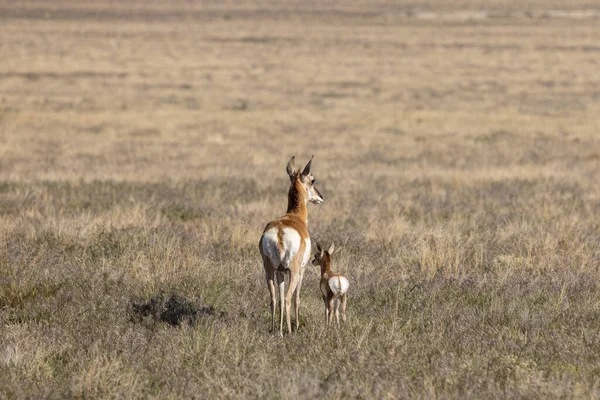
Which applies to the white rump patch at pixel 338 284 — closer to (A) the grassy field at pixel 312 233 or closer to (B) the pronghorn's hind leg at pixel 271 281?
(A) the grassy field at pixel 312 233

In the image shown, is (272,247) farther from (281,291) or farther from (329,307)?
(329,307)

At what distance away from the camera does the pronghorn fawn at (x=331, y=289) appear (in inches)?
263

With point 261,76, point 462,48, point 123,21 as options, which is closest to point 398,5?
point 123,21

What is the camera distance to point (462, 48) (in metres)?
67.1

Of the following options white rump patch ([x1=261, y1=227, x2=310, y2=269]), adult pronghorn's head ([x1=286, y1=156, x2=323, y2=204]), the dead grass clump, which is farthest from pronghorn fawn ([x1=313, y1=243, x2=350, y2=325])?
the dead grass clump

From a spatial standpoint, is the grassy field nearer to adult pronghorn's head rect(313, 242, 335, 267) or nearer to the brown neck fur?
adult pronghorn's head rect(313, 242, 335, 267)

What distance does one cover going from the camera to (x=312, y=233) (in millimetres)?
11383

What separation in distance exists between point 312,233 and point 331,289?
4632mm

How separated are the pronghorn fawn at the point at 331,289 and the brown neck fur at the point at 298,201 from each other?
0.35 meters

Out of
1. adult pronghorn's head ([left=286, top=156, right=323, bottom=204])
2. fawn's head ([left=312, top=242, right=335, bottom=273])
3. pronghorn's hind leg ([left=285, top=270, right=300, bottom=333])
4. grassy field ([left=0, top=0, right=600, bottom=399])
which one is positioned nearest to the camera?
grassy field ([left=0, top=0, right=600, bottom=399])

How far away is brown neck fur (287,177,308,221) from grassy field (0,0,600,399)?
871 millimetres

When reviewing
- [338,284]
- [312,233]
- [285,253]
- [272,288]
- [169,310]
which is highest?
[285,253]

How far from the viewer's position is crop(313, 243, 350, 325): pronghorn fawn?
22.0 ft

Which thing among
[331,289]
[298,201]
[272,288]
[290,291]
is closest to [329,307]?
[331,289]
